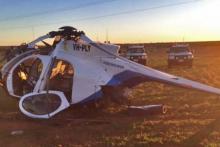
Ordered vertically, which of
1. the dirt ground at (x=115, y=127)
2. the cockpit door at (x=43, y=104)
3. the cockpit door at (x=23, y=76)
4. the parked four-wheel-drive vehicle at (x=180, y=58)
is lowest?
the parked four-wheel-drive vehicle at (x=180, y=58)

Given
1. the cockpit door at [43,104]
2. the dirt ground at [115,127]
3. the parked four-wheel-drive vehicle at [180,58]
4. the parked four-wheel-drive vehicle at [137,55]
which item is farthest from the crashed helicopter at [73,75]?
the parked four-wheel-drive vehicle at [137,55]

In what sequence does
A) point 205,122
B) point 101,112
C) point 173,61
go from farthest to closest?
point 173,61, point 101,112, point 205,122

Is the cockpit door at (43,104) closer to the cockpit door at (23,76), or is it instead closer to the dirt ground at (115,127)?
the dirt ground at (115,127)

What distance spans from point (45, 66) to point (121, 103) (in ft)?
8.95

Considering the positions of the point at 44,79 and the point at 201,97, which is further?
the point at 201,97

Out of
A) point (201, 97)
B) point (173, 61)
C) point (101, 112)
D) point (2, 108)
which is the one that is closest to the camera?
point (101, 112)

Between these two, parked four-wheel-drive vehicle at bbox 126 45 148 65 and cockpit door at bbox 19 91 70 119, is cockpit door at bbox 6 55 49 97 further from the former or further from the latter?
parked four-wheel-drive vehicle at bbox 126 45 148 65

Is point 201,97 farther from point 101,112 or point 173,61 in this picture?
point 173,61

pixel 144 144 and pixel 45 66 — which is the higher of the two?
pixel 45 66

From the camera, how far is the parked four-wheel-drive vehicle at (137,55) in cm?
4174

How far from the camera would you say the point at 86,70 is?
13477 millimetres

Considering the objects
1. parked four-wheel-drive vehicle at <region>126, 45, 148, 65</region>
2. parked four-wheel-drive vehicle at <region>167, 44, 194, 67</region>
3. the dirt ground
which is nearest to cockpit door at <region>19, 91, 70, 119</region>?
the dirt ground

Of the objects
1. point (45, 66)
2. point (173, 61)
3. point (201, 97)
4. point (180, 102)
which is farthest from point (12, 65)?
point (173, 61)

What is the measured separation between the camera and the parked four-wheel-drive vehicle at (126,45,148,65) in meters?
41.7
